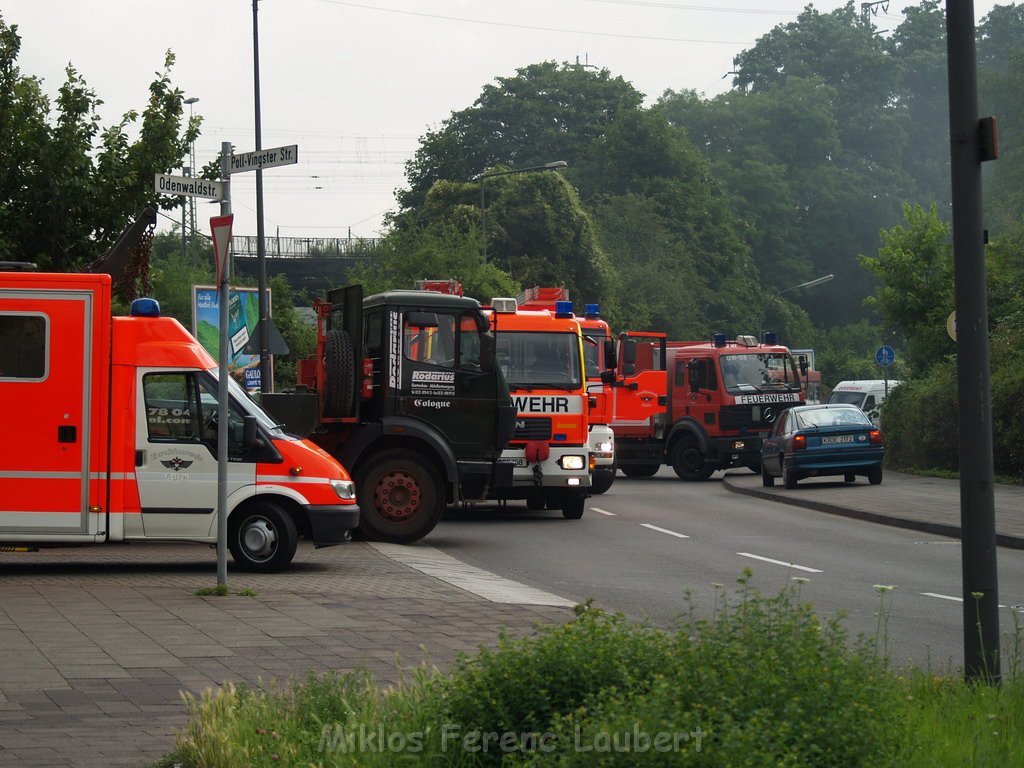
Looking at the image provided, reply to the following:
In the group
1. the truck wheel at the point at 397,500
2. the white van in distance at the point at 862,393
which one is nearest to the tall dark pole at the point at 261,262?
the truck wheel at the point at 397,500

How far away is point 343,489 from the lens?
48.3 ft

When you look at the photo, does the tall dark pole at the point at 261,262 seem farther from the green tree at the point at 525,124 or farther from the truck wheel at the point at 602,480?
the green tree at the point at 525,124

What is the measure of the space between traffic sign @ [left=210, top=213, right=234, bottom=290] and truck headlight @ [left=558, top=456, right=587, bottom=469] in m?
10.1

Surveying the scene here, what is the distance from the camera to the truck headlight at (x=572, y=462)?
2166 centimetres

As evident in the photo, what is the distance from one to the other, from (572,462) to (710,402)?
40.4ft

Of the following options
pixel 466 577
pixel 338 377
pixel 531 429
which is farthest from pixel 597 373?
pixel 466 577

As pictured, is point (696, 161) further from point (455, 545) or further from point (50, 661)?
point (50, 661)

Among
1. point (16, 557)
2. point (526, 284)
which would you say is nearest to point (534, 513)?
point (16, 557)

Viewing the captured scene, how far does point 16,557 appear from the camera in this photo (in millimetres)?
15969

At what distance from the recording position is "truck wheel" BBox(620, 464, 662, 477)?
34.9 m

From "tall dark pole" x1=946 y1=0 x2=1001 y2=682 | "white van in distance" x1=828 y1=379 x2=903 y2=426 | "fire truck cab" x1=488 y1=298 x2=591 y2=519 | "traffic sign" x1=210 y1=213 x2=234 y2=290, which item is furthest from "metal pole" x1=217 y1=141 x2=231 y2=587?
"white van in distance" x1=828 y1=379 x2=903 y2=426

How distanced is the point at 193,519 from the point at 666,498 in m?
15.2

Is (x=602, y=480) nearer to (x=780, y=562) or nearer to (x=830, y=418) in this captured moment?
(x=830, y=418)

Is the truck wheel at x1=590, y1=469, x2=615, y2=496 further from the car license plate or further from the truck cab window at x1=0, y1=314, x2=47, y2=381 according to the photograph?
the truck cab window at x1=0, y1=314, x2=47, y2=381
